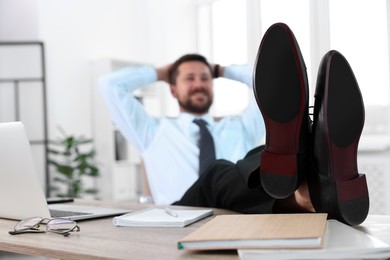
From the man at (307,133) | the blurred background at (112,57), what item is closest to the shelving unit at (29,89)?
the blurred background at (112,57)

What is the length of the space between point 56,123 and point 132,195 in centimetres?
88

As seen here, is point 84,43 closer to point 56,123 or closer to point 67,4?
point 67,4

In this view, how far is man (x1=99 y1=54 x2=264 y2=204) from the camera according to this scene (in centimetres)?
331

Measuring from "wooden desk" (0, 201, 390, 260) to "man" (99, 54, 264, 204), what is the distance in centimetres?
202

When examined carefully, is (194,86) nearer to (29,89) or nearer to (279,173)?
(29,89)

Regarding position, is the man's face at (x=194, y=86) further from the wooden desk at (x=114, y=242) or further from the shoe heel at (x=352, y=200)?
the shoe heel at (x=352, y=200)

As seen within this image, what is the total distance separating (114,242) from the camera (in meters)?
1.04

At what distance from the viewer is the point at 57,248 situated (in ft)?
3.29

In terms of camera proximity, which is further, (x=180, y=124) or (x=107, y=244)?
(x=180, y=124)

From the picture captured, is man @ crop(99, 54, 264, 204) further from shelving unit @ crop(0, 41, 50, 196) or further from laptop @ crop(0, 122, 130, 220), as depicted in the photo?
laptop @ crop(0, 122, 130, 220)

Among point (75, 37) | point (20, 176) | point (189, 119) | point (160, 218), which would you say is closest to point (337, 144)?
point (160, 218)

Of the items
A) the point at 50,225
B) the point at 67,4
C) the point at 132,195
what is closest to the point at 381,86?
the point at 132,195

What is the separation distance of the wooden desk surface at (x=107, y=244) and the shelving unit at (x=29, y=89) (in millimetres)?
3519

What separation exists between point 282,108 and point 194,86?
7.62ft
